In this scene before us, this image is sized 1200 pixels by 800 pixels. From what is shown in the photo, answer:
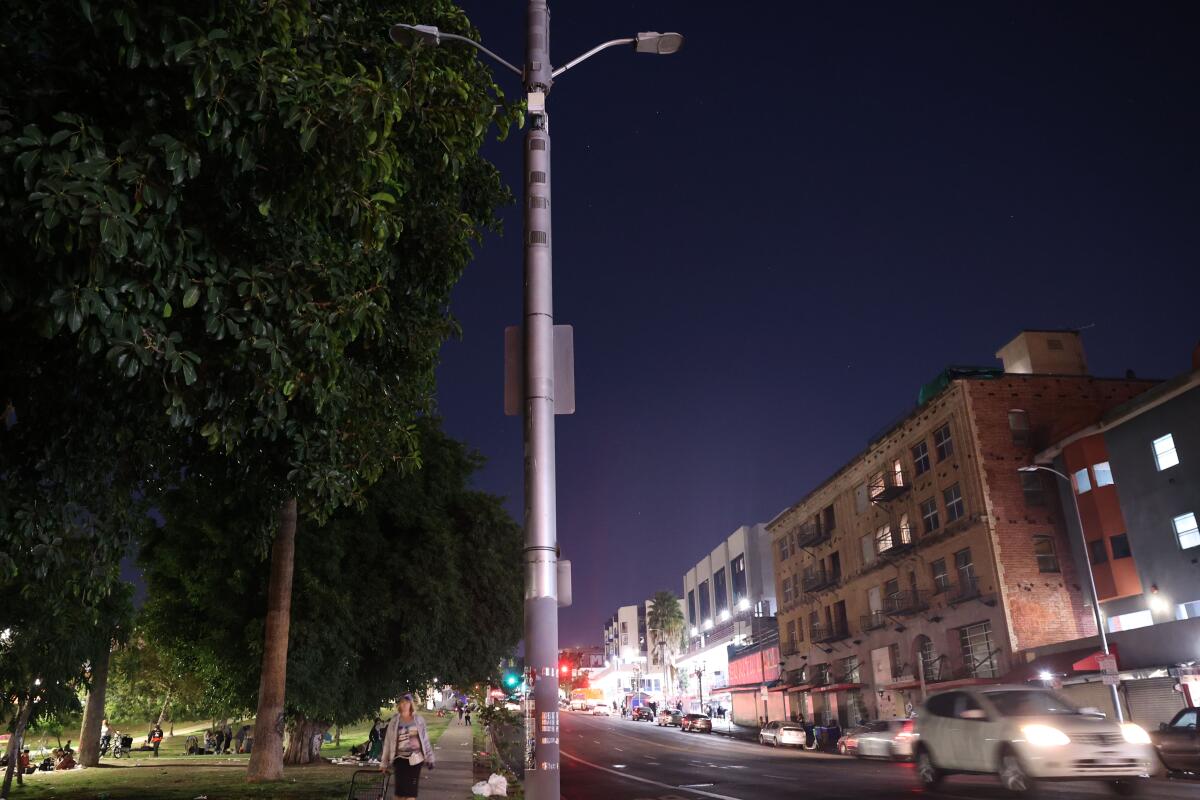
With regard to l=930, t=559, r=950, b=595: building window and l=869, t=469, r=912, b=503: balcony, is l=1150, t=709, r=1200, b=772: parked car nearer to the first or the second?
l=930, t=559, r=950, b=595: building window

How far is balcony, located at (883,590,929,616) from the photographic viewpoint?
4597cm

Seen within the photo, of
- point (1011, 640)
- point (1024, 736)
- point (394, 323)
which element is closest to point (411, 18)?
point (394, 323)

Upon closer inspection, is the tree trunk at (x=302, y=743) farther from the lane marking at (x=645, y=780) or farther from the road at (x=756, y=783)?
the lane marking at (x=645, y=780)

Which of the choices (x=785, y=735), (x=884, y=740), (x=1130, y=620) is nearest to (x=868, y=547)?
(x=785, y=735)

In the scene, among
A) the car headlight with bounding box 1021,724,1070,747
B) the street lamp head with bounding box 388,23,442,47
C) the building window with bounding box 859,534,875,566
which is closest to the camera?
the street lamp head with bounding box 388,23,442,47

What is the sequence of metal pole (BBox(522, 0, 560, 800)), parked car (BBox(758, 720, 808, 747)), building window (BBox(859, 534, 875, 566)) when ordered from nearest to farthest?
1. metal pole (BBox(522, 0, 560, 800))
2. parked car (BBox(758, 720, 808, 747))
3. building window (BBox(859, 534, 875, 566))

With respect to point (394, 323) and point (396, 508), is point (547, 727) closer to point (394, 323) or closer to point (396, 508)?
point (394, 323)

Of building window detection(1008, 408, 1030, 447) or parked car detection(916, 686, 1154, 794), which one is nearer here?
parked car detection(916, 686, 1154, 794)

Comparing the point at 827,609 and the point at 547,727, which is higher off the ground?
the point at 827,609

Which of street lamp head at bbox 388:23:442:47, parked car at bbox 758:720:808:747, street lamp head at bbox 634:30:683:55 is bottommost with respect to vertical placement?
parked car at bbox 758:720:808:747

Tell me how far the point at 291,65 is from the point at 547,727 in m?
5.67

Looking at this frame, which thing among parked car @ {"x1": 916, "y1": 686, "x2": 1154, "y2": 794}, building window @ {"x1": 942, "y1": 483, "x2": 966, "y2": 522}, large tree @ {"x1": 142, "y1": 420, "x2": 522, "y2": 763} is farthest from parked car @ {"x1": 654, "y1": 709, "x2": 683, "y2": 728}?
parked car @ {"x1": 916, "y1": 686, "x2": 1154, "y2": 794}

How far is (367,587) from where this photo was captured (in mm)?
25547

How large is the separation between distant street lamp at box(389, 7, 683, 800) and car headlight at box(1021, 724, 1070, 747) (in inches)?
361
